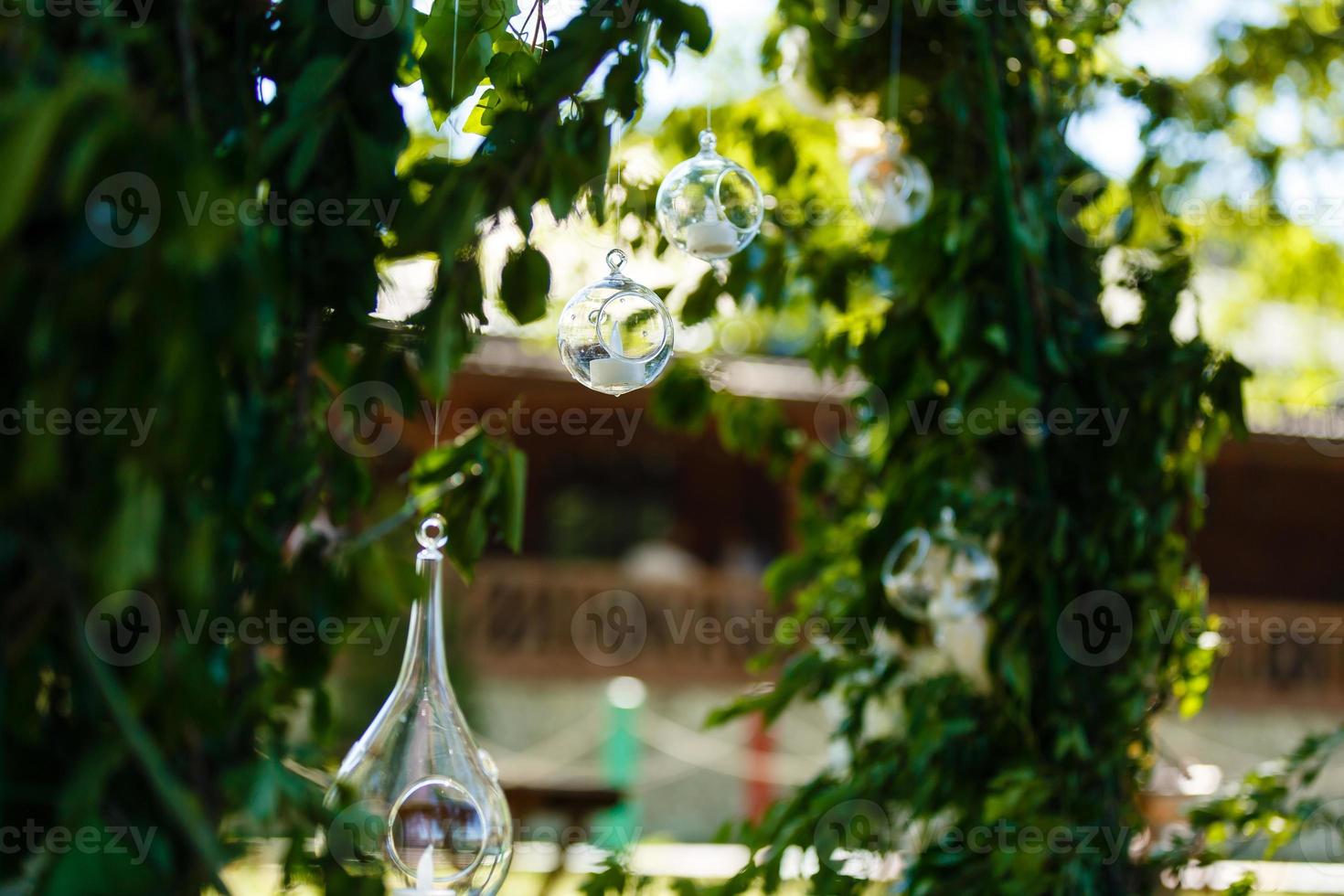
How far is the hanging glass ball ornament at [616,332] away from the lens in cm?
154

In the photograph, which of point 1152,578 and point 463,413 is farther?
point 463,413

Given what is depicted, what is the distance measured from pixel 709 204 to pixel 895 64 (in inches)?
30.5

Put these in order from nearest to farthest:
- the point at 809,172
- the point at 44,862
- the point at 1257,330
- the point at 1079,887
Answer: the point at 44,862, the point at 1079,887, the point at 809,172, the point at 1257,330

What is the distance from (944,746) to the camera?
6.98ft

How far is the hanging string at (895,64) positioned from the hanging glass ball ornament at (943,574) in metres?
0.78

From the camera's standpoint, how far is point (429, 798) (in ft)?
4.17

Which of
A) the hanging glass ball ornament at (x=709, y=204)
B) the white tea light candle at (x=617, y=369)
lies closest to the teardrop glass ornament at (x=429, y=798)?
the white tea light candle at (x=617, y=369)

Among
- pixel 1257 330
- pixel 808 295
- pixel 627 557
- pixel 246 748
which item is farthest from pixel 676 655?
pixel 246 748

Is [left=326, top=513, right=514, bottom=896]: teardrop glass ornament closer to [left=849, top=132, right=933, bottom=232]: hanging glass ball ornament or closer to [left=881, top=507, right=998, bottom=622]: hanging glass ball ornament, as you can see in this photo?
[left=881, top=507, right=998, bottom=622]: hanging glass ball ornament

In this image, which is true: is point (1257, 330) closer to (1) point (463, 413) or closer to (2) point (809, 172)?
(1) point (463, 413)

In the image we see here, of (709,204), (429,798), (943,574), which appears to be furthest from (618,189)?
(429,798)

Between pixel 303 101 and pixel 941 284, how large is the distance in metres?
1.31

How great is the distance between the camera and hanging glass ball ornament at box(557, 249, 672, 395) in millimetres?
1543

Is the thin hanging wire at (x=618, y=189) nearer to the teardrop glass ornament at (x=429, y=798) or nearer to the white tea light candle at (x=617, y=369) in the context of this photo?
→ the white tea light candle at (x=617, y=369)
